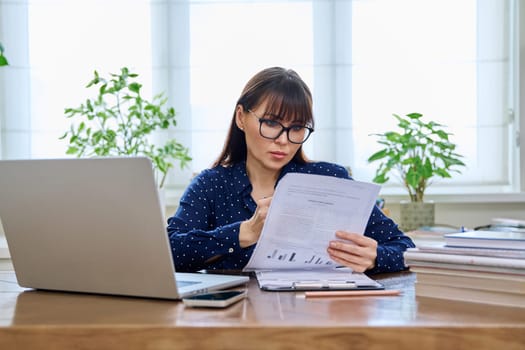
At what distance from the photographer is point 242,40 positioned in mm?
3234

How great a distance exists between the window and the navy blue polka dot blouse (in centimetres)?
122

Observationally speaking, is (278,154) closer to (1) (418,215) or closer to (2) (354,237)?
(2) (354,237)

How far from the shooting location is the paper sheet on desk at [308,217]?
4.28ft

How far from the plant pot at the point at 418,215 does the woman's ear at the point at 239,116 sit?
1.11 meters

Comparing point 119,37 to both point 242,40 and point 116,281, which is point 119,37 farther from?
point 116,281

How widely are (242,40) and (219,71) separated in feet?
0.58

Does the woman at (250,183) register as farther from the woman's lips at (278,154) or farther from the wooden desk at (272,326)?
the wooden desk at (272,326)

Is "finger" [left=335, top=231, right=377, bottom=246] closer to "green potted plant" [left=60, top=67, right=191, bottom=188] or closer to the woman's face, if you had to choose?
the woman's face

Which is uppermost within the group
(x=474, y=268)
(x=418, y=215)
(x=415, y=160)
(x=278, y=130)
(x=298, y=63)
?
(x=298, y=63)

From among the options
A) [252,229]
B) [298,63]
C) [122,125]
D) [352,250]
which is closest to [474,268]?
[352,250]

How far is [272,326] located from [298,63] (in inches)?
95.0

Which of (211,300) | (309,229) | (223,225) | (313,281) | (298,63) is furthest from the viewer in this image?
(298,63)

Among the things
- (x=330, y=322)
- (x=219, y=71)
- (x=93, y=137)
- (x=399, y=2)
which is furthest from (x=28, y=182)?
(x=399, y=2)

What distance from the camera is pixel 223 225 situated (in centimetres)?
198
